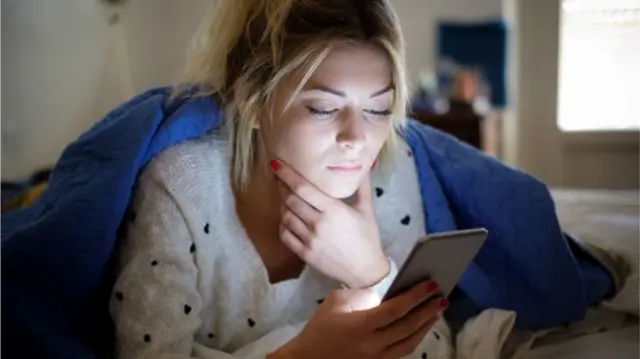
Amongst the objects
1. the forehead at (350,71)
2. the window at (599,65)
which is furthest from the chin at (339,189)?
the window at (599,65)

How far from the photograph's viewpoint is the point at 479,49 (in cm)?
386

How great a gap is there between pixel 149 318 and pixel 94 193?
14 cm

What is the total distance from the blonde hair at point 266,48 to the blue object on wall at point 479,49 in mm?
3170

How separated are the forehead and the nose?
0.03 m

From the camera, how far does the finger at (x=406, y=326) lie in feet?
2.05

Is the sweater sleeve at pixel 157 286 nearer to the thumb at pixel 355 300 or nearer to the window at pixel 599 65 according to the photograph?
the thumb at pixel 355 300

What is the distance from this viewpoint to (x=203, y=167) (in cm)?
78

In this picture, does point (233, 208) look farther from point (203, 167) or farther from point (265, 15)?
point (265, 15)

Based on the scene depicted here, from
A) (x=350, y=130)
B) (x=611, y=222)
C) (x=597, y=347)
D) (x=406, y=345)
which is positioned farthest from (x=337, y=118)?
(x=611, y=222)

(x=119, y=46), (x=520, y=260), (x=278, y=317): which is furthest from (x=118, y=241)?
(x=119, y=46)

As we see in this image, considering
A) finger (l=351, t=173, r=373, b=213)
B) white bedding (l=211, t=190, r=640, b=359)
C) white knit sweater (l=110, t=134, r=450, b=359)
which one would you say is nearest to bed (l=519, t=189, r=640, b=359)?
white bedding (l=211, t=190, r=640, b=359)

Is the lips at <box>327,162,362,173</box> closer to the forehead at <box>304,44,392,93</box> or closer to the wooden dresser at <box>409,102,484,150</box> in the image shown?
the forehead at <box>304,44,392,93</box>

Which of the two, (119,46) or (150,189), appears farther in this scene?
(119,46)

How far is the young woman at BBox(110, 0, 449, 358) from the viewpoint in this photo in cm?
67
